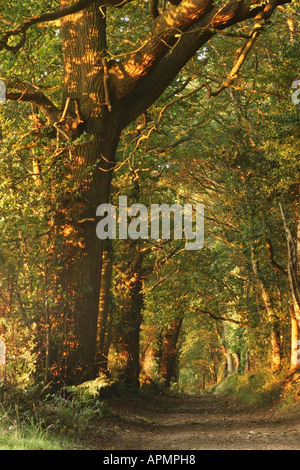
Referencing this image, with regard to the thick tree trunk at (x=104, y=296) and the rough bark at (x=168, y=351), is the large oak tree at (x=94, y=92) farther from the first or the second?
the rough bark at (x=168, y=351)

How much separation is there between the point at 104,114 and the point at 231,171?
4521 mm

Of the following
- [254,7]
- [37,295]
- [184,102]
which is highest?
[184,102]

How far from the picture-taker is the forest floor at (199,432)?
7824mm

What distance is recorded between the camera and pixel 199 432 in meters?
10.2

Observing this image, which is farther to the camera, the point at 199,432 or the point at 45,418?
the point at 199,432

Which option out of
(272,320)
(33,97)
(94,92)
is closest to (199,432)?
(272,320)

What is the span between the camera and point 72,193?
10195 millimetres

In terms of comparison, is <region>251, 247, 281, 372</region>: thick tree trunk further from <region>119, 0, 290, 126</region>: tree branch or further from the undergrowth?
the undergrowth

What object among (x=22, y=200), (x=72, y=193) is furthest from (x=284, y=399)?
(x=22, y=200)

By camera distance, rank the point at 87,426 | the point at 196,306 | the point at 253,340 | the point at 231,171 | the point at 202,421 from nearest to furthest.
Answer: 1. the point at 87,426
2. the point at 202,421
3. the point at 231,171
4. the point at 253,340
5. the point at 196,306

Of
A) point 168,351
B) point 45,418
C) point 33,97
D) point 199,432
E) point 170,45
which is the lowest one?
point 199,432

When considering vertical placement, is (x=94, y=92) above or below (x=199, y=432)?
above

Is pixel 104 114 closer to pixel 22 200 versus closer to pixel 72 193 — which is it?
pixel 72 193

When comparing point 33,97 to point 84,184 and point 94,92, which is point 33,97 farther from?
point 84,184
